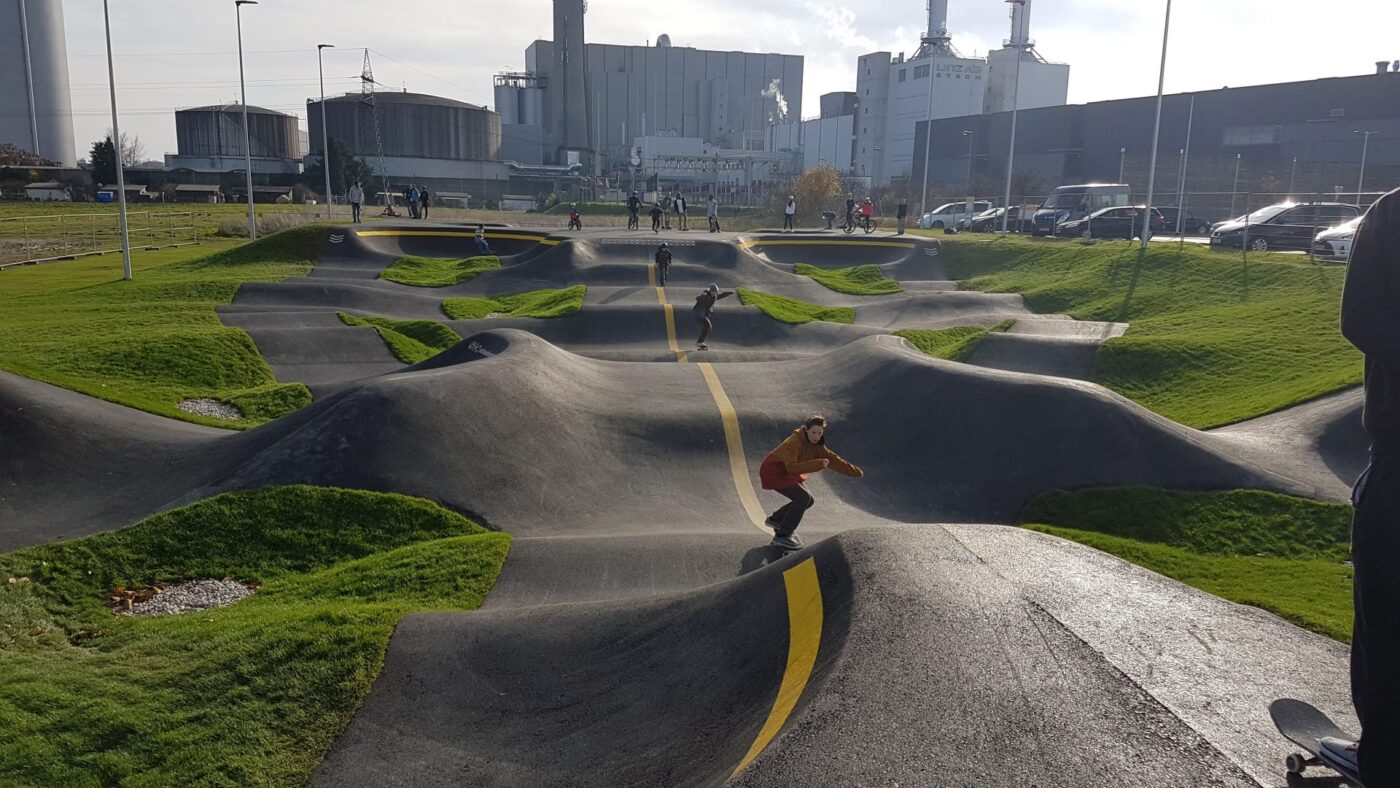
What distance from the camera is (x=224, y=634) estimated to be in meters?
8.01

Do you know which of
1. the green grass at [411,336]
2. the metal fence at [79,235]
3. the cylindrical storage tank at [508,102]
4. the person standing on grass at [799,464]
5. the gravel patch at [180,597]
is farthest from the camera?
the cylindrical storage tank at [508,102]

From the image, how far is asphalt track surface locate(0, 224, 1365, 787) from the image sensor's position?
15.9 ft

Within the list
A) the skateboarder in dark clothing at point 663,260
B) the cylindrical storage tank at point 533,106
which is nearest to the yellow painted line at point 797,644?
the skateboarder in dark clothing at point 663,260

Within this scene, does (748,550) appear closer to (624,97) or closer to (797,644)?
(797,644)

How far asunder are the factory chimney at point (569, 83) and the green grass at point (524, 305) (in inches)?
3735

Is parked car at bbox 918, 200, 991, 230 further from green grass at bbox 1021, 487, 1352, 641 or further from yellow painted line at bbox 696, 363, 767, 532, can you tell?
green grass at bbox 1021, 487, 1352, 641

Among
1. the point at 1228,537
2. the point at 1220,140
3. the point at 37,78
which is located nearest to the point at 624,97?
the point at 37,78

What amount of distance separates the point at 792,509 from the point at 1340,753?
6.66 m

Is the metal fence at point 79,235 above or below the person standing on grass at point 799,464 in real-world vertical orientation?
above

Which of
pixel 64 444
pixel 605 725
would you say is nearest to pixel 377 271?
pixel 64 444

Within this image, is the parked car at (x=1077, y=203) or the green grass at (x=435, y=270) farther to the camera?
the parked car at (x=1077, y=203)

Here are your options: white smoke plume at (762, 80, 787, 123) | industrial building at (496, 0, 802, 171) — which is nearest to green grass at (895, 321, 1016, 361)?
industrial building at (496, 0, 802, 171)

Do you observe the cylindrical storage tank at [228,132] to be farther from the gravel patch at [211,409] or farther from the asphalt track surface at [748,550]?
the gravel patch at [211,409]

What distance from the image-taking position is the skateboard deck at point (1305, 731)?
4.06 meters
